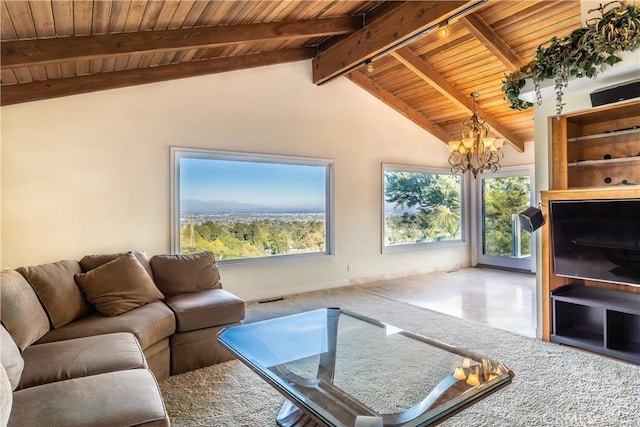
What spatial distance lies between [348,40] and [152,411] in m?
4.71

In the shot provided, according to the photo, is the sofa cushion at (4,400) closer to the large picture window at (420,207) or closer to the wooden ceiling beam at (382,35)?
the wooden ceiling beam at (382,35)

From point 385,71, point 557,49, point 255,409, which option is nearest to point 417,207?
point 385,71

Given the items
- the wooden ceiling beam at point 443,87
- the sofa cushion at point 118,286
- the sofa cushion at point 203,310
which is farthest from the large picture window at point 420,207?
the sofa cushion at point 118,286

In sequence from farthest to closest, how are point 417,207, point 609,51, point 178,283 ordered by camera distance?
point 417,207 → point 178,283 → point 609,51

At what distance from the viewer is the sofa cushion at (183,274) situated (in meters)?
3.36

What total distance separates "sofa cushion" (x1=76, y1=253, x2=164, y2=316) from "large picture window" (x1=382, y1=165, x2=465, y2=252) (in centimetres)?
420

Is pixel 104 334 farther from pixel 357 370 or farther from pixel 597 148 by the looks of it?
pixel 597 148

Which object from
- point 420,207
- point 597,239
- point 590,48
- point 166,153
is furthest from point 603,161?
point 166,153

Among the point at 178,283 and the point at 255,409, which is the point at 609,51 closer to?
the point at 255,409

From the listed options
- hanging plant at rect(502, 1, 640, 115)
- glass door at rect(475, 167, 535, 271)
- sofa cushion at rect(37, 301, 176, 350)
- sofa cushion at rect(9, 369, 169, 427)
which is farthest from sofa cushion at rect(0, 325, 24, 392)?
glass door at rect(475, 167, 535, 271)

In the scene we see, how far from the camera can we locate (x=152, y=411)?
1.44 m

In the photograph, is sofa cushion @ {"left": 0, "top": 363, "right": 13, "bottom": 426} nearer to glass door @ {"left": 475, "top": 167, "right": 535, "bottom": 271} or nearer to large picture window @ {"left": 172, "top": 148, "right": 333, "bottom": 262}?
large picture window @ {"left": 172, "top": 148, "right": 333, "bottom": 262}

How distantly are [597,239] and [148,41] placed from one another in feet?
14.6

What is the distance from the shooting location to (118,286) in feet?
9.31
